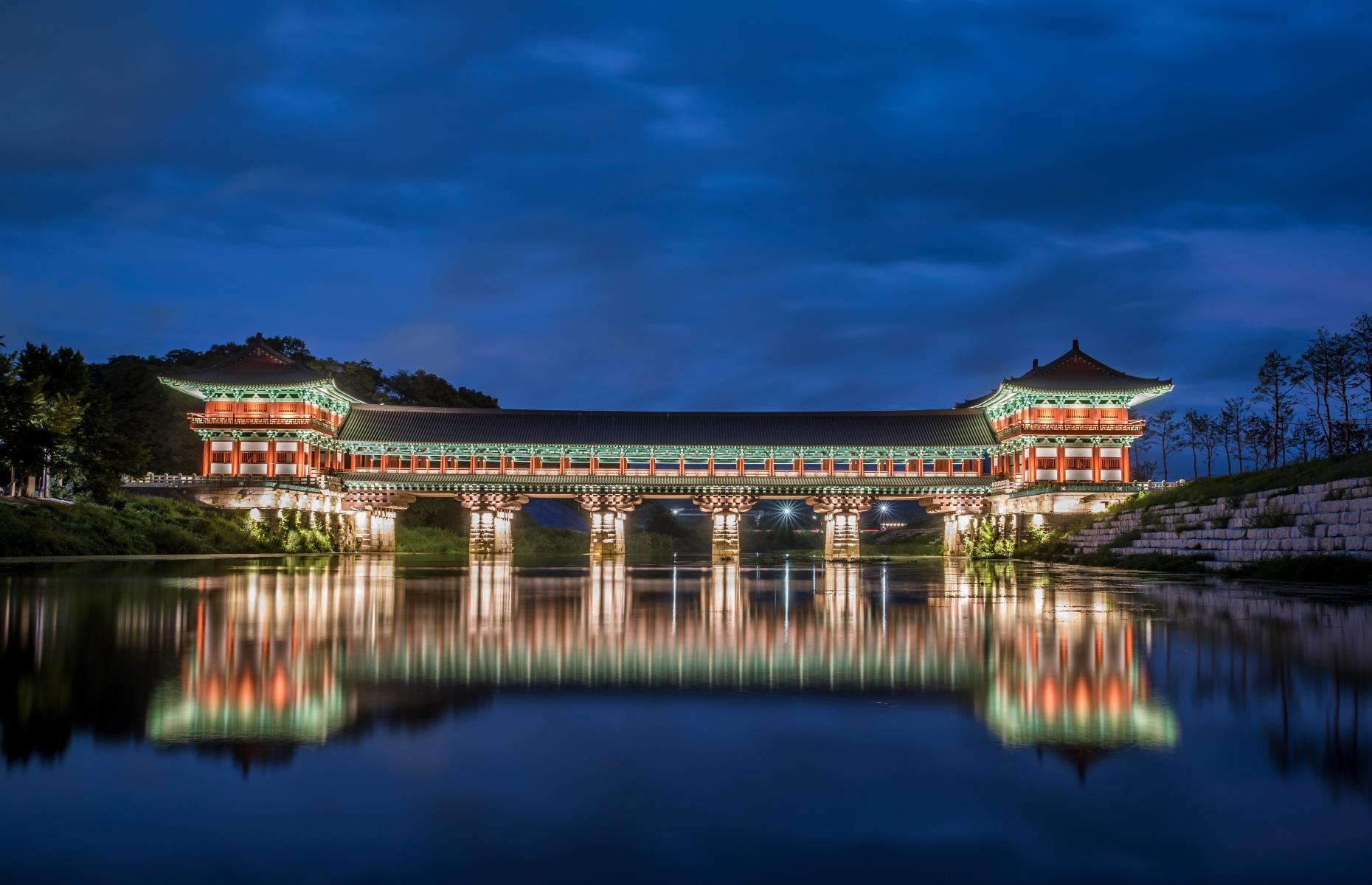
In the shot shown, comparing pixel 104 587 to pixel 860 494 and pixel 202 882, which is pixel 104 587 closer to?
pixel 202 882

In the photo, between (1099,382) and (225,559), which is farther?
(1099,382)

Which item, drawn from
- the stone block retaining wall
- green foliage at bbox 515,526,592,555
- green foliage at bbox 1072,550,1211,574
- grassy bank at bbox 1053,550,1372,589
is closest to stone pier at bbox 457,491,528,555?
green foliage at bbox 515,526,592,555

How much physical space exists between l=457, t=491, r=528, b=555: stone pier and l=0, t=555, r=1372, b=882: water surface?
45687 millimetres

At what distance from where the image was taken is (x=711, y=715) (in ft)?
24.1

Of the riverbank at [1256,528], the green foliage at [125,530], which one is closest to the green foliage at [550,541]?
the green foliage at [125,530]

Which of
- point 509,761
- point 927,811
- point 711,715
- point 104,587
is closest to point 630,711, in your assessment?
point 711,715

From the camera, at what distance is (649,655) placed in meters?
10.8

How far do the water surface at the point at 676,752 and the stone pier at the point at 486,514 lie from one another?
4569 cm

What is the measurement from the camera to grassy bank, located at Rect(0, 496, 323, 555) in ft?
107

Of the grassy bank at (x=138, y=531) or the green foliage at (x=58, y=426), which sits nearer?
the grassy bank at (x=138, y=531)

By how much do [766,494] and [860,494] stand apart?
5334 millimetres

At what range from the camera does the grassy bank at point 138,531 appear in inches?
1282

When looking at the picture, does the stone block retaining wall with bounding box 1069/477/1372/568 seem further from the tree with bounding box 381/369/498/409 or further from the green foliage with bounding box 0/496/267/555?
the tree with bounding box 381/369/498/409

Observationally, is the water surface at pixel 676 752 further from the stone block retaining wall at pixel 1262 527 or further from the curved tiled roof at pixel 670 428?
the curved tiled roof at pixel 670 428
